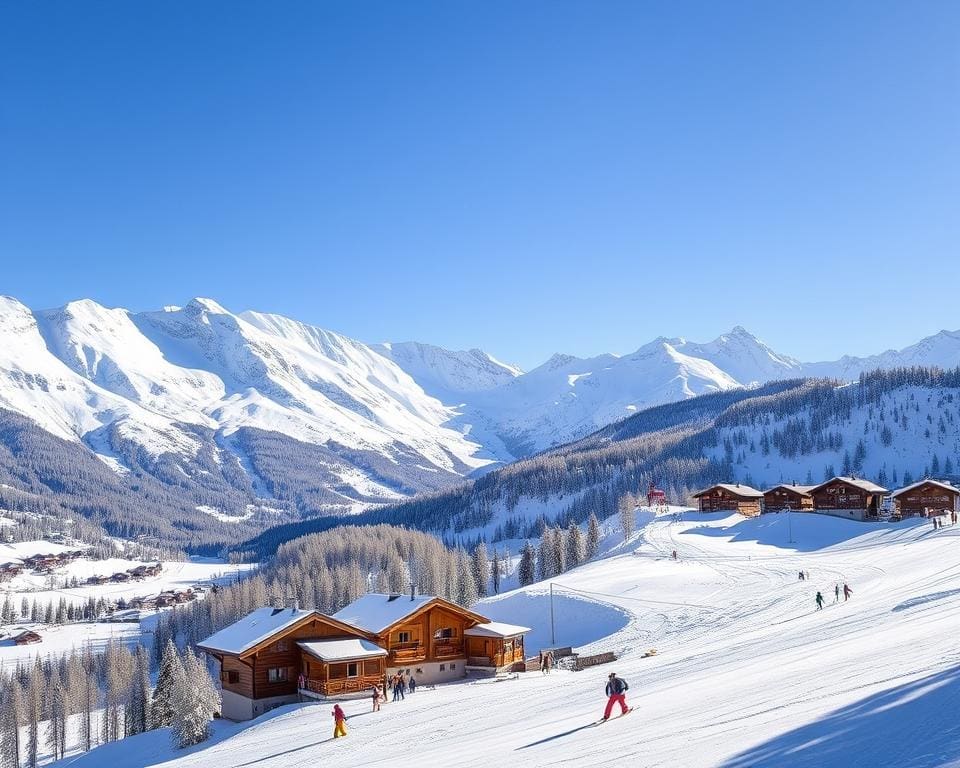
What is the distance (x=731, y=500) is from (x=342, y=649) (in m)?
89.1

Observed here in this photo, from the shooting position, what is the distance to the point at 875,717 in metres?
16.7

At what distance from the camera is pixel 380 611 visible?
5562 centimetres

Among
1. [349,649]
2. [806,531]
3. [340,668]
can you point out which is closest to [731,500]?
[806,531]

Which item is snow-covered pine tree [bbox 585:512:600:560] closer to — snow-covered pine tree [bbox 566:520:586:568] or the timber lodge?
snow-covered pine tree [bbox 566:520:586:568]

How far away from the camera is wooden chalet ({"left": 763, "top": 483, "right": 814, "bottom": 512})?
122062 millimetres

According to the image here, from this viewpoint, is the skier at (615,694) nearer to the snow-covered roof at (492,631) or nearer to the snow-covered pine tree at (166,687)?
the snow-covered roof at (492,631)

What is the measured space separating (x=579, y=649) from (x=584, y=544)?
→ 63.9 metres

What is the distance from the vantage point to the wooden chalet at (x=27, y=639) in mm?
151875

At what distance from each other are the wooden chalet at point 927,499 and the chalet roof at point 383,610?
74053mm

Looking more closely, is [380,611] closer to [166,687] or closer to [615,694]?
[166,687]

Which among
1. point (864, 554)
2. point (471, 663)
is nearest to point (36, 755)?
point (471, 663)

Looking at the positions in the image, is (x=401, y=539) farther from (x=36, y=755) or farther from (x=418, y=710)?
(x=418, y=710)

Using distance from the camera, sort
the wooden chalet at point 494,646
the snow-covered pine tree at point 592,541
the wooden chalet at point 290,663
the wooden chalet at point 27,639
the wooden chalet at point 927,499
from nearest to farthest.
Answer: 1. the wooden chalet at point 290,663
2. the wooden chalet at point 494,646
3. the wooden chalet at point 927,499
4. the snow-covered pine tree at point 592,541
5. the wooden chalet at point 27,639

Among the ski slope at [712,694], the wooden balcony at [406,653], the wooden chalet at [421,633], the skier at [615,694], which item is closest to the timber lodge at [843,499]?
the ski slope at [712,694]
